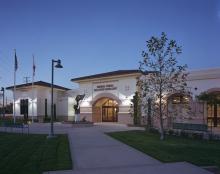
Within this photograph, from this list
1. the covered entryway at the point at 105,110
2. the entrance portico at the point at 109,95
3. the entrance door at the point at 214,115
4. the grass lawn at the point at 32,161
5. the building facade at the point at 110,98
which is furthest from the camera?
the covered entryway at the point at 105,110

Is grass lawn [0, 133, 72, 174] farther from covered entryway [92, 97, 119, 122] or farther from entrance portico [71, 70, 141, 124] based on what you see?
covered entryway [92, 97, 119, 122]

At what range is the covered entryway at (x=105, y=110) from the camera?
136ft

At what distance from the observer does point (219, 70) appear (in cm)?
2778

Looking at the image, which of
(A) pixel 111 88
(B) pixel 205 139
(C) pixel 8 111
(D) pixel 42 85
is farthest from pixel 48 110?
(B) pixel 205 139

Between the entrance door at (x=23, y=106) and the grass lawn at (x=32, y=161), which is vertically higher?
the entrance door at (x=23, y=106)

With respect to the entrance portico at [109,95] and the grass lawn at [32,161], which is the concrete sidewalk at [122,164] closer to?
the grass lawn at [32,161]

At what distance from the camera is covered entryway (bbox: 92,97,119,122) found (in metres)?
41.5

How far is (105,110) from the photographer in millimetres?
42375

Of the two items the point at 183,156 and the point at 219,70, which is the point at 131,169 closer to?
the point at 183,156

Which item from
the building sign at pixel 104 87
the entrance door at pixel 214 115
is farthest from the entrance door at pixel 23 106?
the entrance door at pixel 214 115

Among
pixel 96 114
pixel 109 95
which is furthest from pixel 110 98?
Result: pixel 96 114

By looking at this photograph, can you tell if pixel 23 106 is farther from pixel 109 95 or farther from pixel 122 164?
pixel 122 164

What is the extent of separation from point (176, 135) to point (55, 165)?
13086 millimetres

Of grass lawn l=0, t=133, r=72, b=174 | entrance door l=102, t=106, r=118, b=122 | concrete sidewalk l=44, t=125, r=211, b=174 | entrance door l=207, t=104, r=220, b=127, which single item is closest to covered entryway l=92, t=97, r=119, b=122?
entrance door l=102, t=106, r=118, b=122
